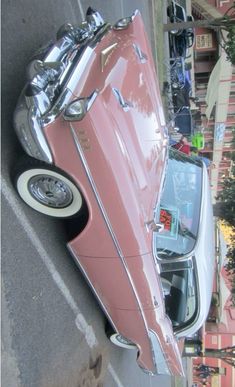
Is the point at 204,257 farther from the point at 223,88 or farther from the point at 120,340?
the point at 223,88

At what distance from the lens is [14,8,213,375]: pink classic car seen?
384 cm

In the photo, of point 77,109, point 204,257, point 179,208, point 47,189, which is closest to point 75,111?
point 77,109

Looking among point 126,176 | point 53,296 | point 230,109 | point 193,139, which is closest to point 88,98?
point 126,176

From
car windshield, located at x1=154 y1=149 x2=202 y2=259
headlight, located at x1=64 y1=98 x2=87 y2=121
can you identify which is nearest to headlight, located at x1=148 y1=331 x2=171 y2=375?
car windshield, located at x1=154 y1=149 x2=202 y2=259

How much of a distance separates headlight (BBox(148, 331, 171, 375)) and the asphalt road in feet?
2.64

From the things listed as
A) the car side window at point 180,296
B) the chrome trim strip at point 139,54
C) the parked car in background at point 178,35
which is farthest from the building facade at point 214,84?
the chrome trim strip at point 139,54

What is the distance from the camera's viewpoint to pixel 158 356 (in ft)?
19.5

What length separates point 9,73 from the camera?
4309 millimetres

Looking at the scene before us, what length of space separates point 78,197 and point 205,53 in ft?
79.0

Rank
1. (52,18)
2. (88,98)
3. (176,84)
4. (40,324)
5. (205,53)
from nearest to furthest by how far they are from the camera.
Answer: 1. (88,98)
2. (40,324)
3. (52,18)
4. (176,84)
5. (205,53)

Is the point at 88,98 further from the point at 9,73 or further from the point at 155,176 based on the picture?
the point at 155,176

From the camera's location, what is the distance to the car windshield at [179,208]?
5602mm

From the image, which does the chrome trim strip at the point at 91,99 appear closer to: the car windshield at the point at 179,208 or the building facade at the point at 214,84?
the car windshield at the point at 179,208

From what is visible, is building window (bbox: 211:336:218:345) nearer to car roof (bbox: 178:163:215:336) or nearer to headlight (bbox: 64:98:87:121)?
car roof (bbox: 178:163:215:336)
